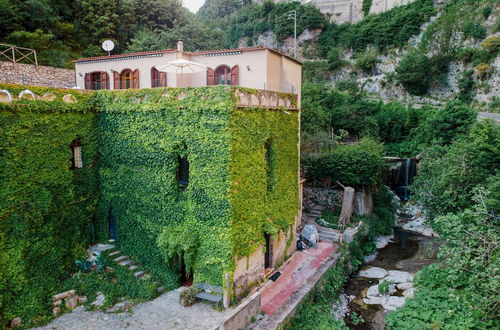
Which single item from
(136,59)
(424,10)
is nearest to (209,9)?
(424,10)

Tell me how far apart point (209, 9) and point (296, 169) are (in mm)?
87524

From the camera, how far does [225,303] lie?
485 inches

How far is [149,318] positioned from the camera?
38.4 feet

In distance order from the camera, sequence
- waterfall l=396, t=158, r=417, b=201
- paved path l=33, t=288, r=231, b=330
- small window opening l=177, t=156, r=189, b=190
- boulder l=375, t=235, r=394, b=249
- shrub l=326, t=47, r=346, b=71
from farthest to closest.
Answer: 1. shrub l=326, t=47, r=346, b=71
2. waterfall l=396, t=158, r=417, b=201
3. boulder l=375, t=235, r=394, b=249
4. small window opening l=177, t=156, r=189, b=190
5. paved path l=33, t=288, r=231, b=330

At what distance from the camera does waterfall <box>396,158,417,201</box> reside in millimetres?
31109

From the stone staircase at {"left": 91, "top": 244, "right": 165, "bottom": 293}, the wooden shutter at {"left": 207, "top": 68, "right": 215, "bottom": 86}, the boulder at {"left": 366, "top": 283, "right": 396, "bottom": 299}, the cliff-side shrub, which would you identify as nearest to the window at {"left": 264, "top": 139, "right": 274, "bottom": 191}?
the wooden shutter at {"left": 207, "top": 68, "right": 215, "bottom": 86}

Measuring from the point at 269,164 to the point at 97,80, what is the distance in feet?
38.0

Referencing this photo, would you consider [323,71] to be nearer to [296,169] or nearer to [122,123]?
[296,169]

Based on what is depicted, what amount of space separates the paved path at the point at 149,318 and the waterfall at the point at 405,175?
960 inches

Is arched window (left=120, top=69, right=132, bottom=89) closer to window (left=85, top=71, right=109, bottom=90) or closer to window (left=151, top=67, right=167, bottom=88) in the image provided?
window (left=85, top=71, right=109, bottom=90)

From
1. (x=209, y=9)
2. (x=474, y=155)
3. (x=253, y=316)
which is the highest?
(x=209, y=9)

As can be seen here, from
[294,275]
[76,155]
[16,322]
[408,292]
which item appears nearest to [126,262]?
[16,322]

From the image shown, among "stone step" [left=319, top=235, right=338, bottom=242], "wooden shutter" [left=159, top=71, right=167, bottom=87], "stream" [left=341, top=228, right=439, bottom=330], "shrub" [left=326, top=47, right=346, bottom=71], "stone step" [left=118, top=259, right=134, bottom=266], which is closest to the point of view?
"stone step" [left=118, top=259, right=134, bottom=266]

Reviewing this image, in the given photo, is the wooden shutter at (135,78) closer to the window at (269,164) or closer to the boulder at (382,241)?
the window at (269,164)
